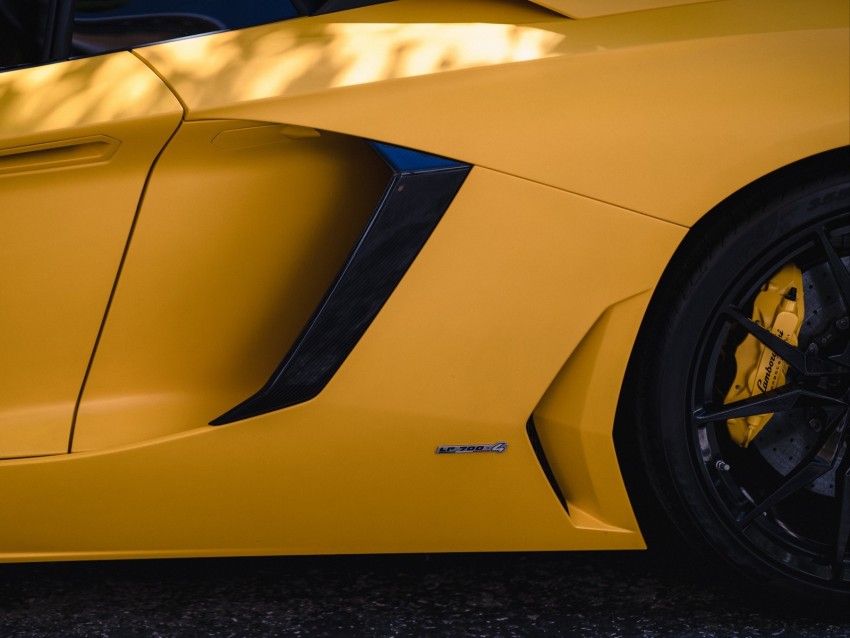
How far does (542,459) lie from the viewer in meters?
1.94

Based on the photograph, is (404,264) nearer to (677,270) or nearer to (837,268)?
(677,270)

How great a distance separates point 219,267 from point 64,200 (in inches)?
9.9

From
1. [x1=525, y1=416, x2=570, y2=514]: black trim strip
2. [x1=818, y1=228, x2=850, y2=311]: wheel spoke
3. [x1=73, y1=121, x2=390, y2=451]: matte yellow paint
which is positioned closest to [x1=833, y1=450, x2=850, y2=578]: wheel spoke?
[x1=818, y1=228, x2=850, y2=311]: wheel spoke

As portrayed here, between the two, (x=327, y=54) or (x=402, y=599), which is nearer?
(x=327, y=54)

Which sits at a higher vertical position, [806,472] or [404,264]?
[404,264]

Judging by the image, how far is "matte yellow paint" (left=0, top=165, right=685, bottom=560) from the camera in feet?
5.94

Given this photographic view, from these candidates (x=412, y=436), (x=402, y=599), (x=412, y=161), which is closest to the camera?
(x=412, y=161)

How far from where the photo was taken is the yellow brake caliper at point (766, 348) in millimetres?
1976

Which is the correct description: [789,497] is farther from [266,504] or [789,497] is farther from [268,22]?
[268,22]

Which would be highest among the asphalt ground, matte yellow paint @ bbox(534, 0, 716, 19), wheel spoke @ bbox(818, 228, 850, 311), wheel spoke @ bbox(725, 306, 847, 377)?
matte yellow paint @ bbox(534, 0, 716, 19)

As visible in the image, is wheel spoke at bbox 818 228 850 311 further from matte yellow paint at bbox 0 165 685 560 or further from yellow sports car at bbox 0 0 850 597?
matte yellow paint at bbox 0 165 685 560

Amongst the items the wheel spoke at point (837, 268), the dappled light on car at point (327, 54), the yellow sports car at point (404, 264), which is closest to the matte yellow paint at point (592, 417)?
the yellow sports car at point (404, 264)

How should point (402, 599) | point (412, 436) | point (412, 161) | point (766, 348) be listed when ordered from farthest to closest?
point (402, 599) < point (766, 348) < point (412, 436) < point (412, 161)

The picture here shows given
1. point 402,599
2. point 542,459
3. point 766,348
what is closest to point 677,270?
point 766,348
